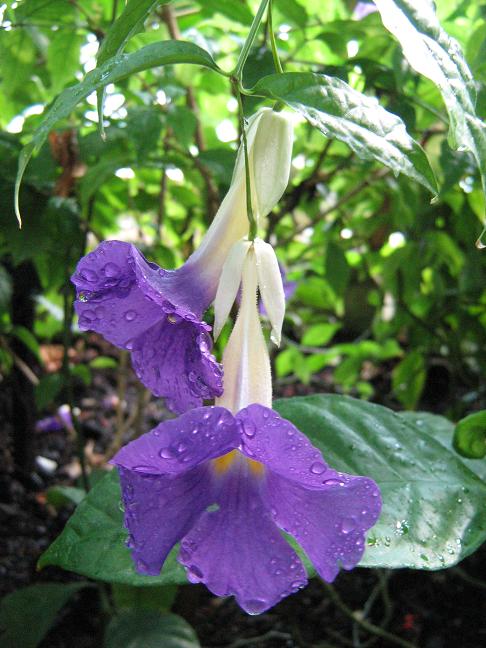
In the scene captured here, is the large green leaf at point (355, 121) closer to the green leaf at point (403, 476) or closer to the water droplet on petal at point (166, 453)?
the water droplet on petal at point (166, 453)

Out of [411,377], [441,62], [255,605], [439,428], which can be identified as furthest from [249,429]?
[411,377]

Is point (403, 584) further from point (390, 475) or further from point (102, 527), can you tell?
point (102, 527)

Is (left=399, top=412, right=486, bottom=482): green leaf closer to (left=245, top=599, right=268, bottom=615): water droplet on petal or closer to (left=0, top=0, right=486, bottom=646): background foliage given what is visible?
(left=0, top=0, right=486, bottom=646): background foliage

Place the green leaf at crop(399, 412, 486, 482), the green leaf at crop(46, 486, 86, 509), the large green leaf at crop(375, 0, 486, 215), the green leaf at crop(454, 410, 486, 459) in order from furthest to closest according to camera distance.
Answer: the green leaf at crop(46, 486, 86, 509), the green leaf at crop(399, 412, 486, 482), the green leaf at crop(454, 410, 486, 459), the large green leaf at crop(375, 0, 486, 215)

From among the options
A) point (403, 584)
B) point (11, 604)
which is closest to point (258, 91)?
point (11, 604)

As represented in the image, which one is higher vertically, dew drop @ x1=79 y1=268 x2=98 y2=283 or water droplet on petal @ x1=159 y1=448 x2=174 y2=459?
dew drop @ x1=79 y1=268 x2=98 y2=283

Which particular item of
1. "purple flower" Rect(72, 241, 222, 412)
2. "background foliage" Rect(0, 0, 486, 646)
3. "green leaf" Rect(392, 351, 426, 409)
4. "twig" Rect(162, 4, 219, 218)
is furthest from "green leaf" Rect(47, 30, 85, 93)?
"green leaf" Rect(392, 351, 426, 409)

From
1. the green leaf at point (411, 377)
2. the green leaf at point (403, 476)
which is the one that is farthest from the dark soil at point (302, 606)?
the green leaf at point (403, 476)
